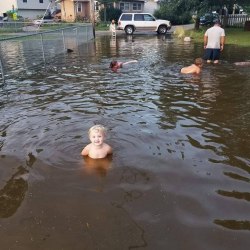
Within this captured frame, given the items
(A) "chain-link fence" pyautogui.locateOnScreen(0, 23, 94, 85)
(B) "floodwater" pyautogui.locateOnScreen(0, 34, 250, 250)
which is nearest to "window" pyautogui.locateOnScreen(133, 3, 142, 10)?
(A) "chain-link fence" pyautogui.locateOnScreen(0, 23, 94, 85)

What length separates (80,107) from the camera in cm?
903

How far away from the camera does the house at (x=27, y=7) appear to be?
6122 centimetres

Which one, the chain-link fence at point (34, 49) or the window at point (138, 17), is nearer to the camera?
the chain-link fence at point (34, 49)

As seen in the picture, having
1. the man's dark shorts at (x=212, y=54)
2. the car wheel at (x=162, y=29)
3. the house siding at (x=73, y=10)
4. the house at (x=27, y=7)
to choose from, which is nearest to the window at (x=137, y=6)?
the house siding at (x=73, y=10)

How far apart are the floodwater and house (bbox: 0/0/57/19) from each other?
56247 mm

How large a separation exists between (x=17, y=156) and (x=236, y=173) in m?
3.74

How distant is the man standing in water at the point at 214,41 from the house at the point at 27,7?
52245mm

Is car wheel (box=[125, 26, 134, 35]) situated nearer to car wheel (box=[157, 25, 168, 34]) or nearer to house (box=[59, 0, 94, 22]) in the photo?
car wheel (box=[157, 25, 168, 34])

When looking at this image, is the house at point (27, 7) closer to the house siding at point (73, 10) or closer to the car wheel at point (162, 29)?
the house siding at point (73, 10)

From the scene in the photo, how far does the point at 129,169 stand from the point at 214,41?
35.5 ft

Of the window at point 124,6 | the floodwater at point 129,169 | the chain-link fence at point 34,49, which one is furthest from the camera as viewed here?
the window at point 124,6

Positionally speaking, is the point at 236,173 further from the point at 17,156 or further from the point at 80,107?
the point at 80,107

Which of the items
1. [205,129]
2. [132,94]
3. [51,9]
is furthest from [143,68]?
[51,9]

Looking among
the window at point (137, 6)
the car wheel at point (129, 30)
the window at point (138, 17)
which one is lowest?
the car wheel at point (129, 30)
